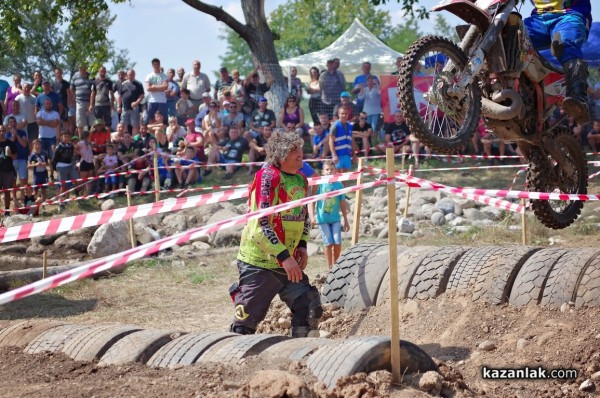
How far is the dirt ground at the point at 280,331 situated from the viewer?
4.55 metres

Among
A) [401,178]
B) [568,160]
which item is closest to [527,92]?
[568,160]

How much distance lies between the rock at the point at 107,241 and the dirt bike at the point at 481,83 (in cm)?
652

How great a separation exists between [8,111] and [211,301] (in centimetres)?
1065

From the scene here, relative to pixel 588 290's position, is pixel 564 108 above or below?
above

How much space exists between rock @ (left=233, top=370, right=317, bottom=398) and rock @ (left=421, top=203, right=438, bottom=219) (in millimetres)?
11650

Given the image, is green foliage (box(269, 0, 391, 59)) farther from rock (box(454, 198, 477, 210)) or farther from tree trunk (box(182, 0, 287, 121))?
rock (box(454, 198, 477, 210))

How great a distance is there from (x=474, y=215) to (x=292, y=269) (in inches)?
379

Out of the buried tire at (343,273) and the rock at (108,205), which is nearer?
the buried tire at (343,273)

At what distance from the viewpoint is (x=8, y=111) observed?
19234 mm

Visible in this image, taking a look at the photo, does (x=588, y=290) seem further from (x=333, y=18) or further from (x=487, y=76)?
(x=333, y=18)

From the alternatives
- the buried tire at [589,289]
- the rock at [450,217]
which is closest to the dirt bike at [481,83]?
the buried tire at [589,289]

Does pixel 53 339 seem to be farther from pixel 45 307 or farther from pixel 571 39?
pixel 571 39

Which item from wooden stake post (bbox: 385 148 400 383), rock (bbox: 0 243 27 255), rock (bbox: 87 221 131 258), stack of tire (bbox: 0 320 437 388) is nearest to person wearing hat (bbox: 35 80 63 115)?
rock (bbox: 0 243 27 255)

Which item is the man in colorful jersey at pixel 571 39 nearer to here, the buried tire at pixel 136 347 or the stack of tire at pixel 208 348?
the stack of tire at pixel 208 348
